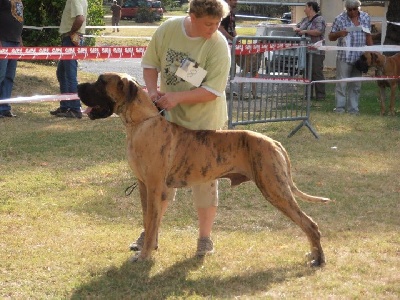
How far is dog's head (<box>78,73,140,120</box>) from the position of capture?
5.41 m

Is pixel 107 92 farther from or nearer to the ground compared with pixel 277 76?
farther from the ground

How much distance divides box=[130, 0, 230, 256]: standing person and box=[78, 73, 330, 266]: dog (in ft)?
0.63

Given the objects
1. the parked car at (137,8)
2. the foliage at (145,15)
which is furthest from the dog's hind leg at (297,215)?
the parked car at (137,8)

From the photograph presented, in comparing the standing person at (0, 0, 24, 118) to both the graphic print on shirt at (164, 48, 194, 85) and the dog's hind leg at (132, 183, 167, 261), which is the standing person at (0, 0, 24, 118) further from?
the dog's hind leg at (132, 183, 167, 261)

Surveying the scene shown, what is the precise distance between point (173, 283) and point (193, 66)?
1.47m

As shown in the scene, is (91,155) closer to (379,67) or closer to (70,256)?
(70,256)

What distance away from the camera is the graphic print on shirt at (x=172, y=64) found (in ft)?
18.5

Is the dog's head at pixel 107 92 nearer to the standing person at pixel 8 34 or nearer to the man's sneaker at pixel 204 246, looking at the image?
the man's sneaker at pixel 204 246

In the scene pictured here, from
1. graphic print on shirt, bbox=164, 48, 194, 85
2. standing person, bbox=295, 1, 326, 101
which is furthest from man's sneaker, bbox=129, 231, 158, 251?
standing person, bbox=295, 1, 326, 101

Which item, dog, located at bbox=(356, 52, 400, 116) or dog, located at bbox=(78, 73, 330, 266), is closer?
dog, located at bbox=(78, 73, 330, 266)

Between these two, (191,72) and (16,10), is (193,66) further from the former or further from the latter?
(16,10)

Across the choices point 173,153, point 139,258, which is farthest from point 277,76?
point 139,258

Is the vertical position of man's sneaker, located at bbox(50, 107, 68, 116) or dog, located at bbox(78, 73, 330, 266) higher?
dog, located at bbox(78, 73, 330, 266)

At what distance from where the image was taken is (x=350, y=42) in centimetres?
1438
